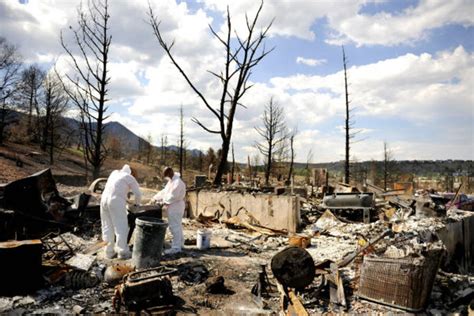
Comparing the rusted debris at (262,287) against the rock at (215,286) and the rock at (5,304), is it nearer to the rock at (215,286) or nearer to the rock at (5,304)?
the rock at (215,286)

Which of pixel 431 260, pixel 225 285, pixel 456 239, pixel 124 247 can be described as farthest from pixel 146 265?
pixel 456 239

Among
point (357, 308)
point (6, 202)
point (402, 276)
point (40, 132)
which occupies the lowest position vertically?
point (357, 308)

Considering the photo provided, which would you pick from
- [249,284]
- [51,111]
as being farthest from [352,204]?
[51,111]

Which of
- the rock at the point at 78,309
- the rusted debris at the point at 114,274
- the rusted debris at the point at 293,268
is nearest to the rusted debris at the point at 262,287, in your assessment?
the rusted debris at the point at 293,268

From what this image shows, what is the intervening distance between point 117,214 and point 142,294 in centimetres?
279

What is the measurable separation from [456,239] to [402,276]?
7.31 metres

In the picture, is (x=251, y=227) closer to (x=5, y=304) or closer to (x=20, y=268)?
(x=20, y=268)

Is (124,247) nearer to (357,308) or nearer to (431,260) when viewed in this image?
(357,308)

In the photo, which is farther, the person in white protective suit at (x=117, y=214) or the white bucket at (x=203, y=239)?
the white bucket at (x=203, y=239)

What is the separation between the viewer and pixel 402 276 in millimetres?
5582

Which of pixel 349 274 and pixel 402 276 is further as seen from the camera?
pixel 349 274

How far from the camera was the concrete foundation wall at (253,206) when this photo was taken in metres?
12.1

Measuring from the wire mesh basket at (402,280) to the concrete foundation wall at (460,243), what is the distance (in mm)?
5030

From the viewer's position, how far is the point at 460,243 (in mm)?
11727
